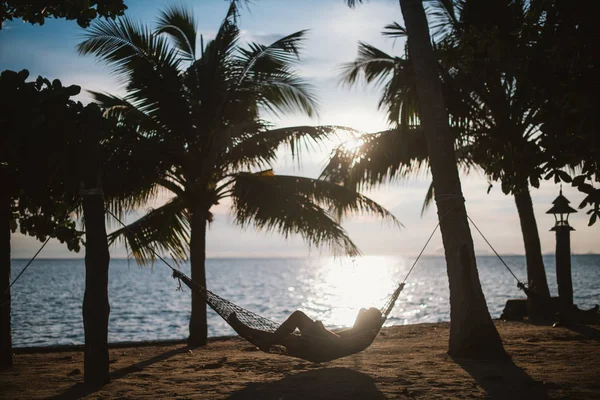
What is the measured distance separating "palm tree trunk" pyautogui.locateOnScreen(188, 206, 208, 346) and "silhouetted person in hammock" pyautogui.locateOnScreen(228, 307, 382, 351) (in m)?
3.28

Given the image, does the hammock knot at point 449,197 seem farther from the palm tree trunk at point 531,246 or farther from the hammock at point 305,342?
the palm tree trunk at point 531,246

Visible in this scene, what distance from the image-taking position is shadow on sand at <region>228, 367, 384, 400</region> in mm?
4820

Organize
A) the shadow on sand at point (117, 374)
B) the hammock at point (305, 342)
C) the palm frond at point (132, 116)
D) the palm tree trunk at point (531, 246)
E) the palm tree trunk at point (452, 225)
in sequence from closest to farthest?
the shadow on sand at point (117, 374), the hammock at point (305, 342), the palm tree trunk at point (452, 225), the palm frond at point (132, 116), the palm tree trunk at point (531, 246)

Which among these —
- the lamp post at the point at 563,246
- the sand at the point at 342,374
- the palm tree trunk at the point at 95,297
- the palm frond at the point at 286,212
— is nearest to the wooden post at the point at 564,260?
Result: the lamp post at the point at 563,246

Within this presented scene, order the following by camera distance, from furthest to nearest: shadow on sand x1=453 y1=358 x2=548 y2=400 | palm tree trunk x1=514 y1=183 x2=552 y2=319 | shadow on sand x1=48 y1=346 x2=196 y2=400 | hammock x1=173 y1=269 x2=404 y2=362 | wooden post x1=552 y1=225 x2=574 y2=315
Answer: palm tree trunk x1=514 y1=183 x2=552 y2=319, wooden post x1=552 y1=225 x2=574 y2=315, hammock x1=173 y1=269 x2=404 y2=362, shadow on sand x1=48 y1=346 x2=196 y2=400, shadow on sand x1=453 y1=358 x2=548 y2=400

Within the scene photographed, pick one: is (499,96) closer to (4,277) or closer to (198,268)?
(198,268)

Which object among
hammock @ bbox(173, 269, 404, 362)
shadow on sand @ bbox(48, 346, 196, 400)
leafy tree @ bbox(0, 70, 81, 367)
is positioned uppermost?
leafy tree @ bbox(0, 70, 81, 367)

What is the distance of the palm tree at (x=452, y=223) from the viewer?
646cm

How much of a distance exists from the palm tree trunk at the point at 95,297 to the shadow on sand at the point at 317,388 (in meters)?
1.50

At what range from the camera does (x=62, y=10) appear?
5.52 metres

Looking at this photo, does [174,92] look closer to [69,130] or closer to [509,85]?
[69,130]

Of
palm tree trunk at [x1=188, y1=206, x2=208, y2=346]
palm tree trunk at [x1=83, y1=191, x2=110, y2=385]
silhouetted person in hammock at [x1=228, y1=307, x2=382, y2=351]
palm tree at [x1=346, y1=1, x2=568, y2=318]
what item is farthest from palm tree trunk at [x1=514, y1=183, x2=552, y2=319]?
palm tree trunk at [x1=83, y1=191, x2=110, y2=385]

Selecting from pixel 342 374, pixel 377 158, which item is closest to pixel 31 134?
pixel 342 374

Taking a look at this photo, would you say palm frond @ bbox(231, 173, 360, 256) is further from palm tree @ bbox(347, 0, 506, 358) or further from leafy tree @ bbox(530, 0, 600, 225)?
leafy tree @ bbox(530, 0, 600, 225)
